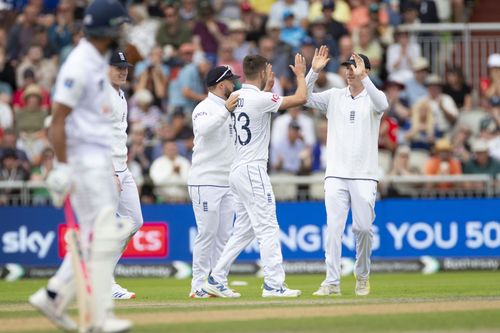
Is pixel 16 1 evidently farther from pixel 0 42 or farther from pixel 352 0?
pixel 352 0

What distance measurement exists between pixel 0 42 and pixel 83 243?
52.8 ft

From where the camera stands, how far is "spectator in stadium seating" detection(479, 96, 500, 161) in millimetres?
21188

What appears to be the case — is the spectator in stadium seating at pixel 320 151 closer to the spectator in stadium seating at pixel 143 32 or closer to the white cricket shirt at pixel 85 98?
the spectator in stadium seating at pixel 143 32

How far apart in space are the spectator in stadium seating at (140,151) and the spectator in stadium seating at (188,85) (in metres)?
1.31

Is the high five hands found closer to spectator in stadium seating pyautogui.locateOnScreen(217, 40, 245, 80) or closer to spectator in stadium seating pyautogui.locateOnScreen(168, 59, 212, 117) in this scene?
spectator in stadium seating pyautogui.locateOnScreen(217, 40, 245, 80)

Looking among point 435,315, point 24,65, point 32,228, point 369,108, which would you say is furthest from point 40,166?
point 435,315

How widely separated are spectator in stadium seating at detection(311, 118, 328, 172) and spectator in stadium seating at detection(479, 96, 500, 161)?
278 cm

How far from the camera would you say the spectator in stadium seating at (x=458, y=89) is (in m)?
23.1

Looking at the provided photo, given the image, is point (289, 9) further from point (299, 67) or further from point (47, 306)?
point (47, 306)

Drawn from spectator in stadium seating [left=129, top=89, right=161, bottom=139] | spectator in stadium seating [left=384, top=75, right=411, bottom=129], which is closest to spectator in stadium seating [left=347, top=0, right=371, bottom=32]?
spectator in stadium seating [left=384, top=75, right=411, bottom=129]

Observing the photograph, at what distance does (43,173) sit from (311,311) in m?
10.8

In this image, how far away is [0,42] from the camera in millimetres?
24188

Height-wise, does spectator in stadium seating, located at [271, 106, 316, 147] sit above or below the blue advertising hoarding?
above

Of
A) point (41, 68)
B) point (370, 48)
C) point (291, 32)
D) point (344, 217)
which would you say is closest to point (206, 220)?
point (344, 217)
